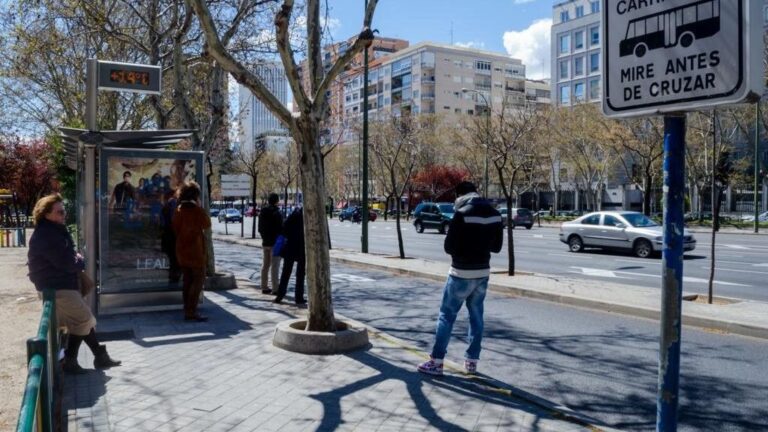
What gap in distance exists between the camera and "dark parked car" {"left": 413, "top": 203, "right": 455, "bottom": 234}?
35219 mm

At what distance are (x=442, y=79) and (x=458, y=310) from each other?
292ft

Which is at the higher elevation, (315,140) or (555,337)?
(315,140)

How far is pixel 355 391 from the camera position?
18.3 feet

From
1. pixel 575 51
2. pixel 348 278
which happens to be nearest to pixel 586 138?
pixel 575 51

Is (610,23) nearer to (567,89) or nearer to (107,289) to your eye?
(107,289)

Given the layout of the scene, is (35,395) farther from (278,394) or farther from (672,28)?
(278,394)

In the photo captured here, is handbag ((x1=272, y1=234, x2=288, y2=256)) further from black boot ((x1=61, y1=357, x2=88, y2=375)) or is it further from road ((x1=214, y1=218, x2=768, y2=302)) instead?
road ((x1=214, y1=218, x2=768, y2=302))

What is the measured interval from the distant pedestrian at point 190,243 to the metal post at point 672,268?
712 centimetres

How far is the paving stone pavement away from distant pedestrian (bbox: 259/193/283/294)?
3.94 metres

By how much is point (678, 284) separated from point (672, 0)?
3.12 feet

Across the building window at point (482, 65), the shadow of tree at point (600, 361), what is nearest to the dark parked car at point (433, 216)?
the shadow of tree at point (600, 361)

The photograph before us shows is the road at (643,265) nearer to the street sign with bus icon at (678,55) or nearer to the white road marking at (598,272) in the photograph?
the white road marking at (598,272)

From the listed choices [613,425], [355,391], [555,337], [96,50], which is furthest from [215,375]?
[96,50]

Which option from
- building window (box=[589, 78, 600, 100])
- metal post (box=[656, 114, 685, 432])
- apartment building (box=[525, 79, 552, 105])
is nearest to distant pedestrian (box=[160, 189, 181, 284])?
metal post (box=[656, 114, 685, 432])
